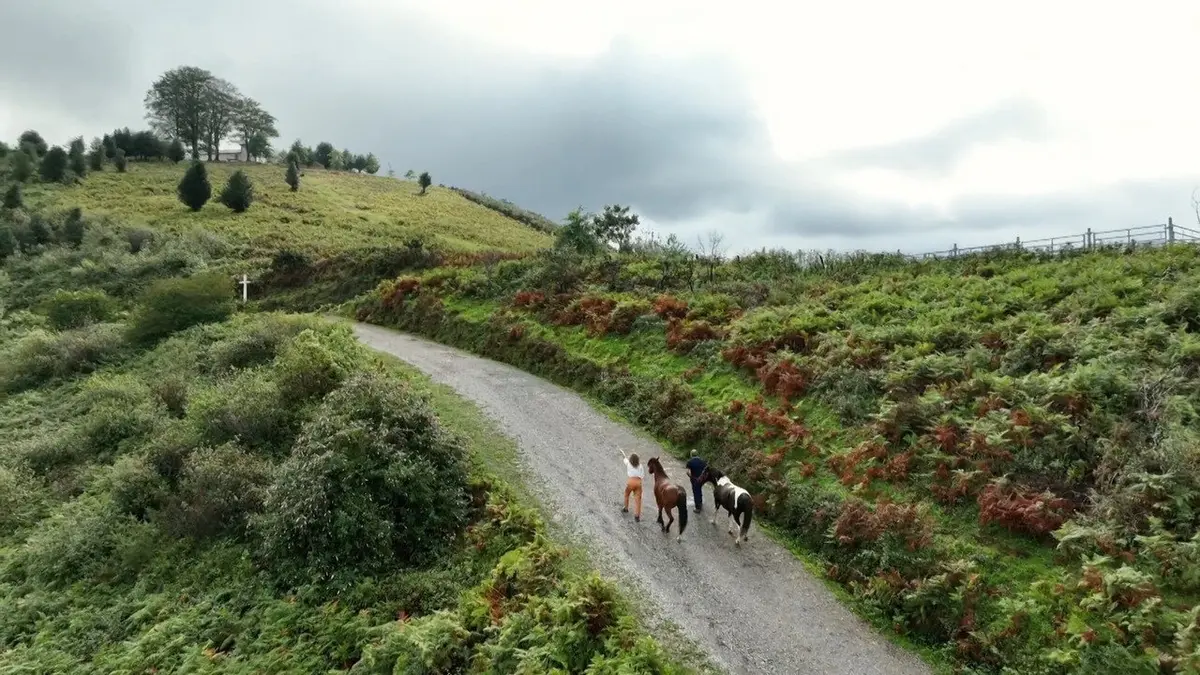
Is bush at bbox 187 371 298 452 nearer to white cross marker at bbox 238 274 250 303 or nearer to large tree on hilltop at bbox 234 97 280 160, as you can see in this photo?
white cross marker at bbox 238 274 250 303

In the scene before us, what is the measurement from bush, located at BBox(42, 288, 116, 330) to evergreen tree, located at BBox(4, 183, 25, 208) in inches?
1169

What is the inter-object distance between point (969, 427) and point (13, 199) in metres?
75.7

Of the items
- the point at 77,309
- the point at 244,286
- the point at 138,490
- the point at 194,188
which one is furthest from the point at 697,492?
the point at 194,188

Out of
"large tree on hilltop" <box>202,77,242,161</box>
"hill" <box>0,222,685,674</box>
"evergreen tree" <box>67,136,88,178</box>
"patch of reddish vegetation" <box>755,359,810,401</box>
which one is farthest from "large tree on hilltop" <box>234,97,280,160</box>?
"patch of reddish vegetation" <box>755,359,810,401</box>

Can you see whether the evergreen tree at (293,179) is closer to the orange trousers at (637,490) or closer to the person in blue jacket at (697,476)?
the orange trousers at (637,490)

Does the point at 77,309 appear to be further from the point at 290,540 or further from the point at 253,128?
the point at 253,128

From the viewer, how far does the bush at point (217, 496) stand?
1507 centimetres

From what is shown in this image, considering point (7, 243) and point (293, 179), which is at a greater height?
point (293, 179)

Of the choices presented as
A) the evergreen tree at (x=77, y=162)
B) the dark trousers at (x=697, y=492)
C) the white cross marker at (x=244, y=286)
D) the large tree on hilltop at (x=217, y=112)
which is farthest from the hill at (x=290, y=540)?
the large tree on hilltop at (x=217, y=112)

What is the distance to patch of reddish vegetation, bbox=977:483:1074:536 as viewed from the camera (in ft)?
34.5

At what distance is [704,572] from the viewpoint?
38.0ft

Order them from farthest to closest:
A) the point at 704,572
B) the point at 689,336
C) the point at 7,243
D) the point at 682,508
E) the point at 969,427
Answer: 1. the point at 7,243
2. the point at 689,336
3. the point at 969,427
4. the point at 682,508
5. the point at 704,572

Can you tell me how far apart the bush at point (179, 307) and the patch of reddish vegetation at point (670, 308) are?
2358 centimetres

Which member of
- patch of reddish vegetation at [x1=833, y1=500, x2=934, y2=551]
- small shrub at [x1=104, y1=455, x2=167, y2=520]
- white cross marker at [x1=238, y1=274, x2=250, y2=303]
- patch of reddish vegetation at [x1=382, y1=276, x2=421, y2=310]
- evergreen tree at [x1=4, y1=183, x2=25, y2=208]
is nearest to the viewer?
patch of reddish vegetation at [x1=833, y1=500, x2=934, y2=551]
